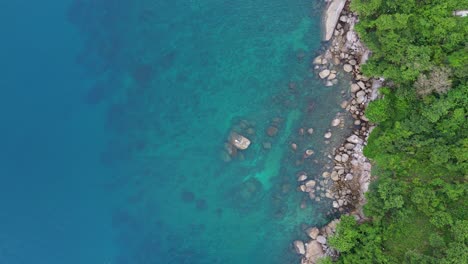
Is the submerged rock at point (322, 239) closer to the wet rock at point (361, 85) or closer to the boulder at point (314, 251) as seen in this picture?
the boulder at point (314, 251)

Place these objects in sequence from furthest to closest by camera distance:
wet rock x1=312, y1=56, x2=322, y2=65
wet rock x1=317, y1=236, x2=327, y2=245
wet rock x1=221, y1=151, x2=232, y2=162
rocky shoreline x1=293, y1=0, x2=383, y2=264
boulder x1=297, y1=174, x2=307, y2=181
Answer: wet rock x1=221, y1=151, x2=232, y2=162
wet rock x1=312, y1=56, x2=322, y2=65
boulder x1=297, y1=174, x2=307, y2=181
wet rock x1=317, y1=236, x2=327, y2=245
rocky shoreline x1=293, y1=0, x2=383, y2=264

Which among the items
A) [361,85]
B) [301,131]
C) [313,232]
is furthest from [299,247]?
[361,85]

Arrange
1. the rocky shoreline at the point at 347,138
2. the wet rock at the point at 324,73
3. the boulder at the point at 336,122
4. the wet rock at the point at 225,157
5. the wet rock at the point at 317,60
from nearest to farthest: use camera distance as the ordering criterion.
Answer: the rocky shoreline at the point at 347,138 → the boulder at the point at 336,122 → the wet rock at the point at 324,73 → the wet rock at the point at 317,60 → the wet rock at the point at 225,157

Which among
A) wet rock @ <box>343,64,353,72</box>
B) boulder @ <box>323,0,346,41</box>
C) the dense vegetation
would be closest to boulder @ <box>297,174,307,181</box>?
the dense vegetation

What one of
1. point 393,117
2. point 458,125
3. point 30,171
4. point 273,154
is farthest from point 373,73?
point 30,171

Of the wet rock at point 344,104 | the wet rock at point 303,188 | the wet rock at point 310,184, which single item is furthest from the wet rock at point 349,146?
the wet rock at point 303,188

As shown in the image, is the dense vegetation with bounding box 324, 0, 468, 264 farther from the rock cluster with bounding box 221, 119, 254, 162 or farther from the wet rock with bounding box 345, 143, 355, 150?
the rock cluster with bounding box 221, 119, 254, 162

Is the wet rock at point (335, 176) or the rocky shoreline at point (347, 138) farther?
the wet rock at point (335, 176)
